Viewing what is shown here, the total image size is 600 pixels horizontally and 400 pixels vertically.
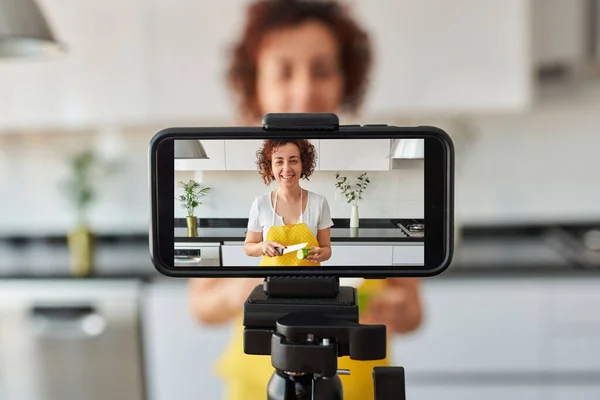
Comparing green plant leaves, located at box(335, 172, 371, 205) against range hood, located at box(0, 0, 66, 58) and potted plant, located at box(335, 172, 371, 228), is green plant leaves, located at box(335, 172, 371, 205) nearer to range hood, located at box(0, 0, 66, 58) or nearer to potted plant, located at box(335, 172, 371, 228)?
potted plant, located at box(335, 172, 371, 228)

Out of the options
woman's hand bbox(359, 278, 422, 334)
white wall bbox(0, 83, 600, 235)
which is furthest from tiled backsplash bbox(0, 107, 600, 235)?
woman's hand bbox(359, 278, 422, 334)

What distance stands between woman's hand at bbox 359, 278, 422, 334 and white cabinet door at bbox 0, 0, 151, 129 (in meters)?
1.01

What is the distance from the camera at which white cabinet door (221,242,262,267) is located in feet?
1.50

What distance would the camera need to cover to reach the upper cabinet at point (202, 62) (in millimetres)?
1810

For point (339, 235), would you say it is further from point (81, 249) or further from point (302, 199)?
point (81, 249)

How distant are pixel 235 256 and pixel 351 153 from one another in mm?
111

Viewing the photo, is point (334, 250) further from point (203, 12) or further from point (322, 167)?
point (203, 12)

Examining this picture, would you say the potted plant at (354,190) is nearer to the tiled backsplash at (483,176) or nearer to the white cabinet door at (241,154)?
the white cabinet door at (241,154)

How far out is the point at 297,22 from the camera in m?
1.49

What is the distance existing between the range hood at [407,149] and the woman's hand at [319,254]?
81mm

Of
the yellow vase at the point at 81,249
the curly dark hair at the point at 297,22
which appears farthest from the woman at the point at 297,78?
the yellow vase at the point at 81,249

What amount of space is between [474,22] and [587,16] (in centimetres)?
38

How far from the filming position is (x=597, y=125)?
219cm

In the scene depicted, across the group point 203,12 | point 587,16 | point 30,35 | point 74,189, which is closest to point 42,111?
point 74,189
